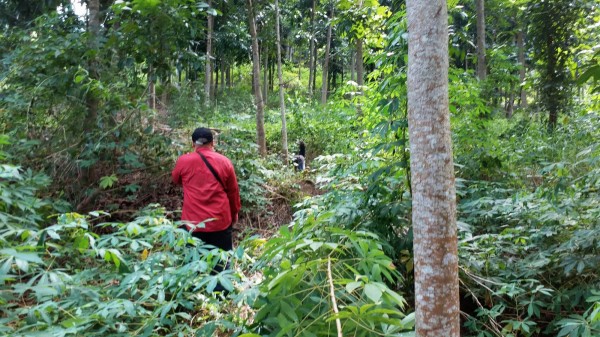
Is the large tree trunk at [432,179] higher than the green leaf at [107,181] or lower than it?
higher

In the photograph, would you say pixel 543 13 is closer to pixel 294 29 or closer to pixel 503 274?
pixel 503 274

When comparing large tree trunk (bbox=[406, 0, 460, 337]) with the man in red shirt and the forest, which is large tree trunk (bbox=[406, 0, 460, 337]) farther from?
the man in red shirt

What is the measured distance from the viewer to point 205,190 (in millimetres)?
4336

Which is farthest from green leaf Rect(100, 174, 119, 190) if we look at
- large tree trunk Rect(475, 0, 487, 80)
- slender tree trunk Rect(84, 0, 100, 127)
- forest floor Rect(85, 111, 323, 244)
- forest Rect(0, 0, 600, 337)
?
large tree trunk Rect(475, 0, 487, 80)

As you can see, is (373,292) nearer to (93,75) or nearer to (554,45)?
(93,75)

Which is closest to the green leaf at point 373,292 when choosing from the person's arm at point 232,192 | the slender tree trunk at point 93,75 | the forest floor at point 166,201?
the person's arm at point 232,192

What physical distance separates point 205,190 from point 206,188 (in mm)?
23

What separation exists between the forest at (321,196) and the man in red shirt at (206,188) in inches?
18.8

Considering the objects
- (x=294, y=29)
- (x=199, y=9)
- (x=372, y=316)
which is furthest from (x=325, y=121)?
(x=372, y=316)

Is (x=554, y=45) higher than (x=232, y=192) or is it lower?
higher

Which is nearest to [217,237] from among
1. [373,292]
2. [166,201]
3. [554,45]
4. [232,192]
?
[232,192]

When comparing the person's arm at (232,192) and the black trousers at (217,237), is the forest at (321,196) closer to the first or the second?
the black trousers at (217,237)

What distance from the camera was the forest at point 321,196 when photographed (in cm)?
190

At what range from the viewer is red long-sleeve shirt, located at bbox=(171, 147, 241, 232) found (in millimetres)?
4336
